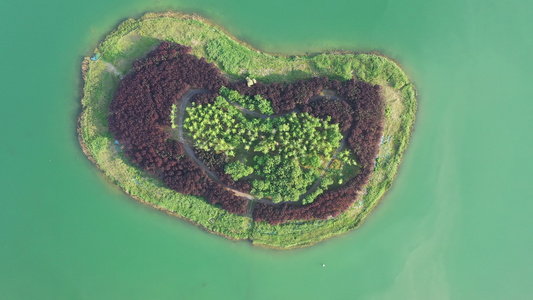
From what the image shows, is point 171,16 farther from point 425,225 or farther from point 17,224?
point 425,225

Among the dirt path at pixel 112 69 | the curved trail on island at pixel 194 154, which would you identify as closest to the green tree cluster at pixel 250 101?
the curved trail on island at pixel 194 154

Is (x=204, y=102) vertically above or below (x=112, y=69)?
below

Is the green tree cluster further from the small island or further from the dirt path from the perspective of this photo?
the dirt path

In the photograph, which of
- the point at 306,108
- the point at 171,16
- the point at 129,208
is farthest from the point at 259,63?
the point at 129,208

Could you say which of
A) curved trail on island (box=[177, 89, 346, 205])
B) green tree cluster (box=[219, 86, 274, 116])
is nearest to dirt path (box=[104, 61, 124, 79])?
curved trail on island (box=[177, 89, 346, 205])

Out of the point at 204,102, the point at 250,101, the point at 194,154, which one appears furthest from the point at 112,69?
the point at 250,101

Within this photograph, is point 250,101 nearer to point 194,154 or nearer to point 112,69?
point 194,154
